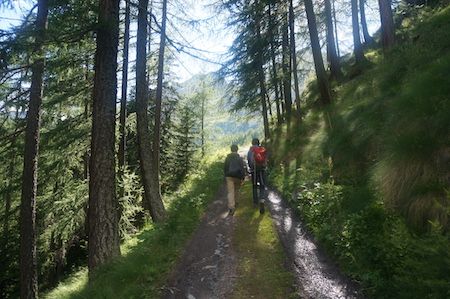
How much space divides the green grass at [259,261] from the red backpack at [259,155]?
1.42 meters

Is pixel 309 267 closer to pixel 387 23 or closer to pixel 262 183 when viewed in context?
pixel 262 183

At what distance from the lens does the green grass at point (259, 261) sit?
5918mm

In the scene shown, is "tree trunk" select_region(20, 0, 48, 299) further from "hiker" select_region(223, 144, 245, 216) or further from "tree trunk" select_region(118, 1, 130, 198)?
"hiker" select_region(223, 144, 245, 216)

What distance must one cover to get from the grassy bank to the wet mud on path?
20 cm

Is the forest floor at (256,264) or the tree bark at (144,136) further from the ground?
the tree bark at (144,136)

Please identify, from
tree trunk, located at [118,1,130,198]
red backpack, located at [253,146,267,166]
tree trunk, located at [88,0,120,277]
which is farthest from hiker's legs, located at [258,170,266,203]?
tree trunk, located at [118,1,130,198]

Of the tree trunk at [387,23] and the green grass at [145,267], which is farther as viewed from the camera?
the tree trunk at [387,23]

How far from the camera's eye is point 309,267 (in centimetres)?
648

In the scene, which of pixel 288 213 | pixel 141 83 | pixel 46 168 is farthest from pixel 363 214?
pixel 46 168

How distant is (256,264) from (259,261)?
5.1 inches

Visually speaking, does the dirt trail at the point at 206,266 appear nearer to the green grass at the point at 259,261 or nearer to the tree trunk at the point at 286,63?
the green grass at the point at 259,261

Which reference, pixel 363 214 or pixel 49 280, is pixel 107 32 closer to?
pixel 363 214

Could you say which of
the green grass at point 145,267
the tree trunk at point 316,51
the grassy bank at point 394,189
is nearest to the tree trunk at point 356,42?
the tree trunk at point 316,51

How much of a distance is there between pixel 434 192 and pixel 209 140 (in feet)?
127
